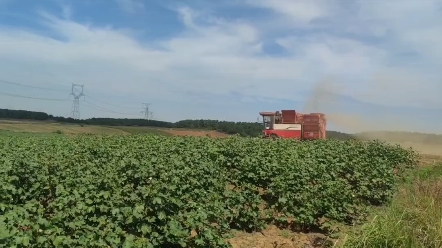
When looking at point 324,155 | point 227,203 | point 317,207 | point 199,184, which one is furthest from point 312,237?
point 324,155

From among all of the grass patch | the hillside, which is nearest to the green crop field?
A: the grass patch

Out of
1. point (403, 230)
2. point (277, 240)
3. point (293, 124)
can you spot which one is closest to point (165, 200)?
point (277, 240)

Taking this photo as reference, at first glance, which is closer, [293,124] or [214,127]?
[293,124]

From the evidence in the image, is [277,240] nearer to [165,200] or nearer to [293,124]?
[165,200]

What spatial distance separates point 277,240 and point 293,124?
22494 millimetres

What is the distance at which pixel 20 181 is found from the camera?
24.0ft

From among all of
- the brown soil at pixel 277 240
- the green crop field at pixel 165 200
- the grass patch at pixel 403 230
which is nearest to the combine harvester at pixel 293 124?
the green crop field at pixel 165 200

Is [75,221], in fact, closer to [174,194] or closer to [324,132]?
[174,194]

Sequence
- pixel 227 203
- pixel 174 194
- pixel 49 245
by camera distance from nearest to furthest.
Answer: pixel 49 245 → pixel 174 194 → pixel 227 203

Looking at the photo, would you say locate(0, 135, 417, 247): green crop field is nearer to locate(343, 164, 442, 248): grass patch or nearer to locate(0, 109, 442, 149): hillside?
locate(343, 164, 442, 248): grass patch

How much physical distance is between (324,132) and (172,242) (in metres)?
27.5

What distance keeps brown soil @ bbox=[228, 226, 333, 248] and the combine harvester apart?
2139cm

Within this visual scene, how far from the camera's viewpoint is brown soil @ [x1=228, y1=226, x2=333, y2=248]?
6.57m

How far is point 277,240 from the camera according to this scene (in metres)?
6.82
